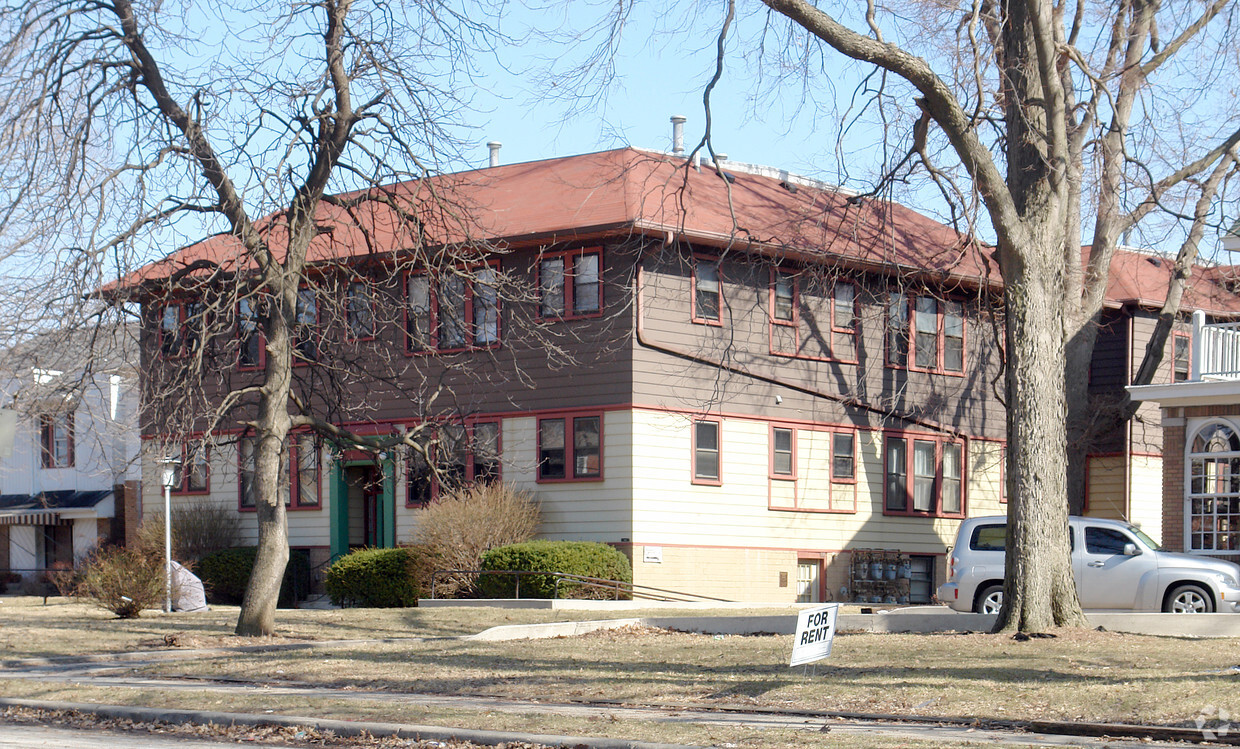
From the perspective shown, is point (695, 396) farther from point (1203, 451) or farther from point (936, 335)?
point (1203, 451)

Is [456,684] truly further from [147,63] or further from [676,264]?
[676,264]

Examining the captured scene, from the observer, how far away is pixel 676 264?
88.0ft

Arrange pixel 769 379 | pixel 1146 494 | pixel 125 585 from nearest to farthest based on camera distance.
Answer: pixel 125 585 → pixel 769 379 → pixel 1146 494

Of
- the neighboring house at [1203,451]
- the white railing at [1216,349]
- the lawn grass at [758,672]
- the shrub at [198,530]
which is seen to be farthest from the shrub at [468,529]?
the white railing at [1216,349]

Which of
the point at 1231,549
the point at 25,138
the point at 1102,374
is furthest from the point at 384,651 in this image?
the point at 1102,374

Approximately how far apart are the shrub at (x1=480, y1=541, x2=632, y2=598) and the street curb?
12.5 metres

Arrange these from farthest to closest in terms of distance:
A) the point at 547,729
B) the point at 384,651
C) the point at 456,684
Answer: the point at 384,651, the point at 456,684, the point at 547,729

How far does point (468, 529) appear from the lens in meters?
25.4

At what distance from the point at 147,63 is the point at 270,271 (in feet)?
10.1

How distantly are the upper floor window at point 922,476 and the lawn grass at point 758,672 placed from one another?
13.1 m

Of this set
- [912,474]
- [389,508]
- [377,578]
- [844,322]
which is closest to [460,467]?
[389,508]

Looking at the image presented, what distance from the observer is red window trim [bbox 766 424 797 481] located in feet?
91.8

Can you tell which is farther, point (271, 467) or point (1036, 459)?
point (271, 467)

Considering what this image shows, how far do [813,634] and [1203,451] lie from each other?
16500 mm
